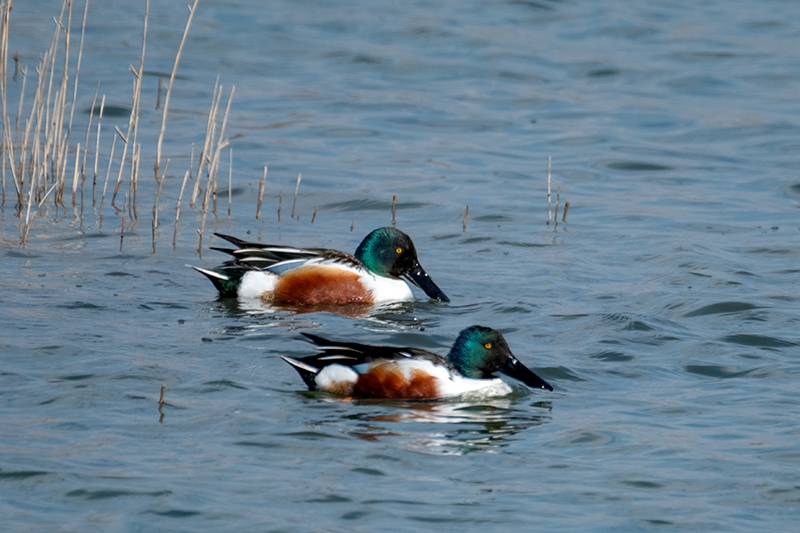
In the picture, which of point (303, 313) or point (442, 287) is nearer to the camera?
point (303, 313)

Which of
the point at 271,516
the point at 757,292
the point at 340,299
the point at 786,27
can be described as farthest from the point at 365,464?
the point at 786,27

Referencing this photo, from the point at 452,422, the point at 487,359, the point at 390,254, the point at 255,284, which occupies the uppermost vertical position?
the point at 390,254

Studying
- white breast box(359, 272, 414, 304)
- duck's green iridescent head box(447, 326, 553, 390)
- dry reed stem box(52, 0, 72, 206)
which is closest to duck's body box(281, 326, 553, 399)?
duck's green iridescent head box(447, 326, 553, 390)

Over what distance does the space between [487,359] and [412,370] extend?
47 centimetres

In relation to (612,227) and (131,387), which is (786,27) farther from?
(131,387)

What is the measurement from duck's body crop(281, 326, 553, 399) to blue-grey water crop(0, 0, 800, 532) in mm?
121

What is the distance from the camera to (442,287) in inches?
373

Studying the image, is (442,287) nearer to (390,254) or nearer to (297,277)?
(390,254)

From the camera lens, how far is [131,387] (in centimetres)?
638

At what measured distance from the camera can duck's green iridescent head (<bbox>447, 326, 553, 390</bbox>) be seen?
6.70 metres

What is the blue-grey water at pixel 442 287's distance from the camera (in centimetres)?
522

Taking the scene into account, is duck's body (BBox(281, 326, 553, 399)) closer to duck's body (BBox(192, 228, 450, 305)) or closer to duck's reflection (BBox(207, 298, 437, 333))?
duck's reflection (BBox(207, 298, 437, 333))

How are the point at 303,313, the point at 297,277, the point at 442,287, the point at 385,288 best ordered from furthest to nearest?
1. the point at 442,287
2. the point at 385,288
3. the point at 297,277
4. the point at 303,313

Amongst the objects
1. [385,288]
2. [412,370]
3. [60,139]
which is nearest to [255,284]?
[385,288]
